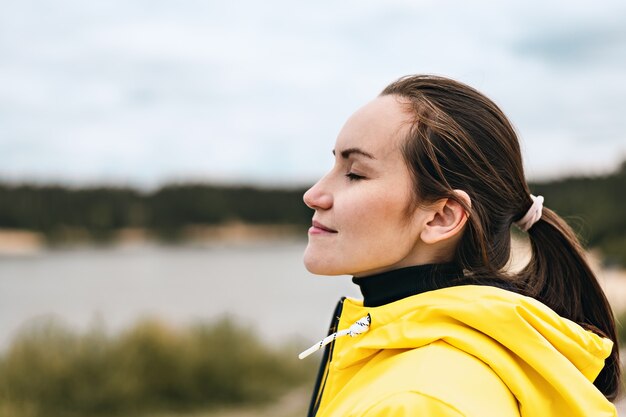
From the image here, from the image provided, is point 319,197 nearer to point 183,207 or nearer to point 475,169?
point 475,169

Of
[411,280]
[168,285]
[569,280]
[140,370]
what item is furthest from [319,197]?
[168,285]

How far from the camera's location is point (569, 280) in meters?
1.79

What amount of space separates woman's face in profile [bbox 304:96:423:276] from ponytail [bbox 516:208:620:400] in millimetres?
461

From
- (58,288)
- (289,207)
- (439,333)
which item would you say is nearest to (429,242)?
(439,333)

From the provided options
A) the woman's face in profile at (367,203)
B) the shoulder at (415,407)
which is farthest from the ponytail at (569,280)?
the shoulder at (415,407)

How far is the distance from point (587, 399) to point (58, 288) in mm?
15475

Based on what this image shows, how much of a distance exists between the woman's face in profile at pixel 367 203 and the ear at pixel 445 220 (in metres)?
0.03

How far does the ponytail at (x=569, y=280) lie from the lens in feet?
5.74

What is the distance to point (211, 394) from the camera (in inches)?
316

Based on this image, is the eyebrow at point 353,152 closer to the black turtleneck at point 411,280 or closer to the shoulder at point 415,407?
the black turtleneck at point 411,280

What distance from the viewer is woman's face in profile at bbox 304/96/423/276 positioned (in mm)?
1436

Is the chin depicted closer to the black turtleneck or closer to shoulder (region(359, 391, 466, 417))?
the black turtleneck

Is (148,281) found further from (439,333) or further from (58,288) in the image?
(439,333)

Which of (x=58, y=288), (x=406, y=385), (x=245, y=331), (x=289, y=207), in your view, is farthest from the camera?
(x=289, y=207)
